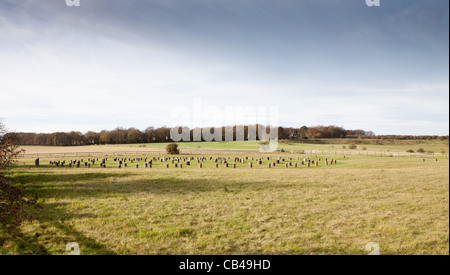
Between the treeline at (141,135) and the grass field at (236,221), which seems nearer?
the grass field at (236,221)

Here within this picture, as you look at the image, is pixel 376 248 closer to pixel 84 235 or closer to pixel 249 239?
pixel 249 239

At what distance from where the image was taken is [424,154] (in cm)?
→ 4247

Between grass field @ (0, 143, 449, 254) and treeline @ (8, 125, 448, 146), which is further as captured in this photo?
treeline @ (8, 125, 448, 146)

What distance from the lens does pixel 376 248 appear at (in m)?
5.67

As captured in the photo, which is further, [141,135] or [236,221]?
[141,135]

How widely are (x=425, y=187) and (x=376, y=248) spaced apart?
12708mm

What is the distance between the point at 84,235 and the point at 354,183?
16.4 m
